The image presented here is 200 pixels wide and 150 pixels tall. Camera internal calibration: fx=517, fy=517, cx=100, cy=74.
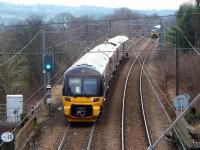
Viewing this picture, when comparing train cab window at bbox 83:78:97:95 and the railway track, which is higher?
train cab window at bbox 83:78:97:95

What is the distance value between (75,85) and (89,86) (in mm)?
594

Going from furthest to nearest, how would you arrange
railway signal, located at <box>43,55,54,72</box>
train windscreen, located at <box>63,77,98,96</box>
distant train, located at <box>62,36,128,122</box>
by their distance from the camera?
railway signal, located at <box>43,55,54,72</box> < train windscreen, located at <box>63,77,98,96</box> < distant train, located at <box>62,36,128,122</box>

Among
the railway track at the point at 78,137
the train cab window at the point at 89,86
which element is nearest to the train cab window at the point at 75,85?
the train cab window at the point at 89,86

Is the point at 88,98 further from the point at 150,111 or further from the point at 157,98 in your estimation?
the point at 157,98

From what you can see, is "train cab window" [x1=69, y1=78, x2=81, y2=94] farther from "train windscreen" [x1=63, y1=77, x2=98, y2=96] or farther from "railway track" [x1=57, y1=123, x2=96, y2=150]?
"railway track" [x1=57, y1=123, x2=96, y2=150]

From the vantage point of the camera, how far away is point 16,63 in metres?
46.1

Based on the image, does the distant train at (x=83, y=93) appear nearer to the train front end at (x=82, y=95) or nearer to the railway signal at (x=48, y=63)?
the train front end at (x=82, y=95)

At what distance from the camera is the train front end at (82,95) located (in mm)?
21609

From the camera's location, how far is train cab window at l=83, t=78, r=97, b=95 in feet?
71.5

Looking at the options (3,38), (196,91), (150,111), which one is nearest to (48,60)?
(150,111)

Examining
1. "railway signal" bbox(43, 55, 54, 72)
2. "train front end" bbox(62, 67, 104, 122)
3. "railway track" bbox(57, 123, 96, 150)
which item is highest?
"railway signal" bbox(43, 55, 54, 72)

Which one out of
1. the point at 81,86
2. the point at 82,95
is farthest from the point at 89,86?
the point at 82,95

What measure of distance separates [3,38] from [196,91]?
28.1 meters

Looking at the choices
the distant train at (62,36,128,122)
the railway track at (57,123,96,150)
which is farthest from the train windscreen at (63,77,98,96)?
the railway track at (57,123,96,150)
